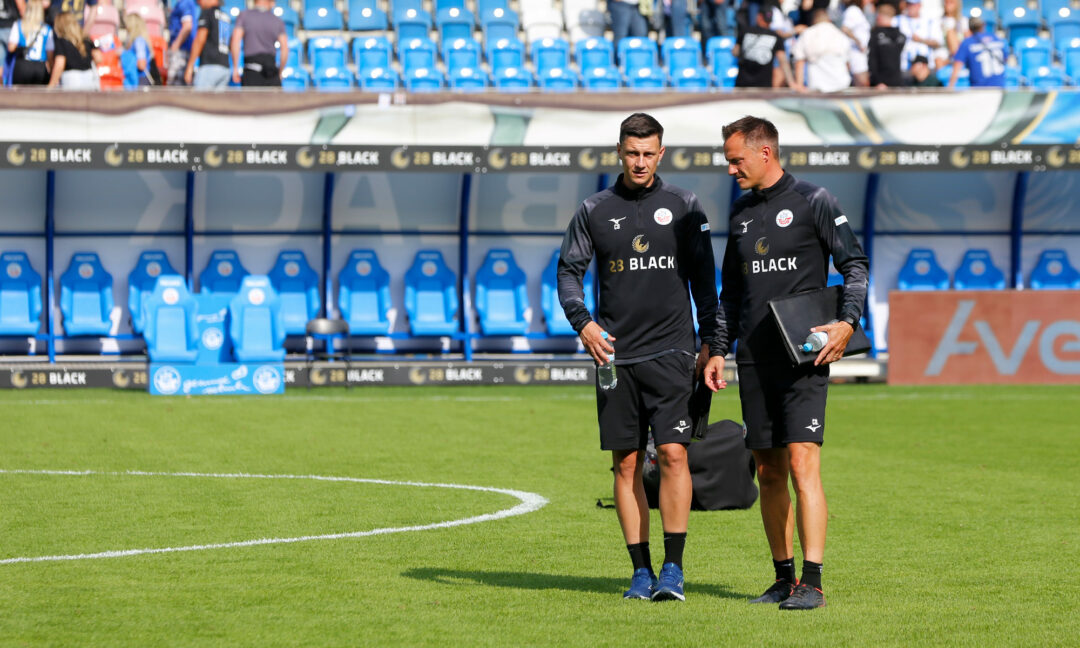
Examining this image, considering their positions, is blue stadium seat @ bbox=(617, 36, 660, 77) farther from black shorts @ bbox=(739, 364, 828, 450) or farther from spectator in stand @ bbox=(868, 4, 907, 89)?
black shorts @ bbox=(739, 364, 828, 450)

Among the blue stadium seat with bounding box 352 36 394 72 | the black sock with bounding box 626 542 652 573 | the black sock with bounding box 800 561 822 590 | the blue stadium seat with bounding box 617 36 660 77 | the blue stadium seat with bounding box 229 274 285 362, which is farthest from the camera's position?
the blue stadium seat with bounding box 617 36 660 77

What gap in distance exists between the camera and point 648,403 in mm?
6406

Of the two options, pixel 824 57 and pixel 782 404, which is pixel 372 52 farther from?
pixel 782 404

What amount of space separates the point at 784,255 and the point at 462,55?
16.2 m

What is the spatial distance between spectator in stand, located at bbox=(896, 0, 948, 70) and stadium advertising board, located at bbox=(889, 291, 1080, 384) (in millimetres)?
4431

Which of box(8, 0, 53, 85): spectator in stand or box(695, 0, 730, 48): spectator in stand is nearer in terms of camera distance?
box(8, 0, 53, 85): spectator in stand

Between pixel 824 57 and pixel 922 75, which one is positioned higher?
pixel 824 57

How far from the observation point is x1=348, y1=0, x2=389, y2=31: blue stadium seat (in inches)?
915

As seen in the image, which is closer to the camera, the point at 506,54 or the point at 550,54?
the point at 506,54

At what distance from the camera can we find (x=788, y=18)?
22312mm

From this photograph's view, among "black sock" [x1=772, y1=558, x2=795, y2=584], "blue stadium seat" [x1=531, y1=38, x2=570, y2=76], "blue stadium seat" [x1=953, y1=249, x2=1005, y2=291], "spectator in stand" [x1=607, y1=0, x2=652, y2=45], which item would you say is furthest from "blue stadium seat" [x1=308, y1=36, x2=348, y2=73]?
"black sock" [x1=772, y1=558, x2=795, y2=584]

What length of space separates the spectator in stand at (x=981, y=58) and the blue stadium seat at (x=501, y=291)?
21.4ft

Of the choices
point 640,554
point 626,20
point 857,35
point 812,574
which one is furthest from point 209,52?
point 812,574

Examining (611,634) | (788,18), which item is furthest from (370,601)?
(788,18)
